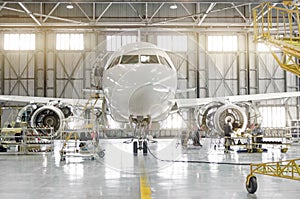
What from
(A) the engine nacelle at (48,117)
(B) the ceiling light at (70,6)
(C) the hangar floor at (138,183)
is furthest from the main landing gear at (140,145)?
(B) the ceiling light at (70,6)

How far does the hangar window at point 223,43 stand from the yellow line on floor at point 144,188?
2740 centimetres

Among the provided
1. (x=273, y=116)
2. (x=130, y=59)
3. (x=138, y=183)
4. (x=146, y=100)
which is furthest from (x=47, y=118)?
(x=273, y=116)

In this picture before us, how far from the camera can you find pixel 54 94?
3234 centimetres

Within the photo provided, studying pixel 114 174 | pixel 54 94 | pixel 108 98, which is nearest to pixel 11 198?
pixel 114 174

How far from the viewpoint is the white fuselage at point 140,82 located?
786cm

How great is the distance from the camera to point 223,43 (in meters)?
33.6

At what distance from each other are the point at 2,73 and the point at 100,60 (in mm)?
25434

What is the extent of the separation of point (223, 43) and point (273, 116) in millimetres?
8393

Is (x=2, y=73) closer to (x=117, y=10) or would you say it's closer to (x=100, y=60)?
(x=117, y=10)

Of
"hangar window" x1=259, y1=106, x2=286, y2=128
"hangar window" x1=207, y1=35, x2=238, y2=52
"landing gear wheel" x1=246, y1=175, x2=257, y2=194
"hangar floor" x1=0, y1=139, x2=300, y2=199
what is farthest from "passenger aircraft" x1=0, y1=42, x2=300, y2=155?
"hangar window" x1=259, y1=106, x2=286, y2=128

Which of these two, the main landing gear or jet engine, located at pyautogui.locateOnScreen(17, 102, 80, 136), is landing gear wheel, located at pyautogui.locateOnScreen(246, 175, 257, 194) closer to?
the main landing gear

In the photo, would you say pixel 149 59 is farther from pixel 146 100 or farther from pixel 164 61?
pixel 146 100

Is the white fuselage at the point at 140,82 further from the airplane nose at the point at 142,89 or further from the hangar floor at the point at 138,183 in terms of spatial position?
the hangar floor at the point at 138,183

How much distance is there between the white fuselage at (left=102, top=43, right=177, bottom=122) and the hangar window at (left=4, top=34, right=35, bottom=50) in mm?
25271
